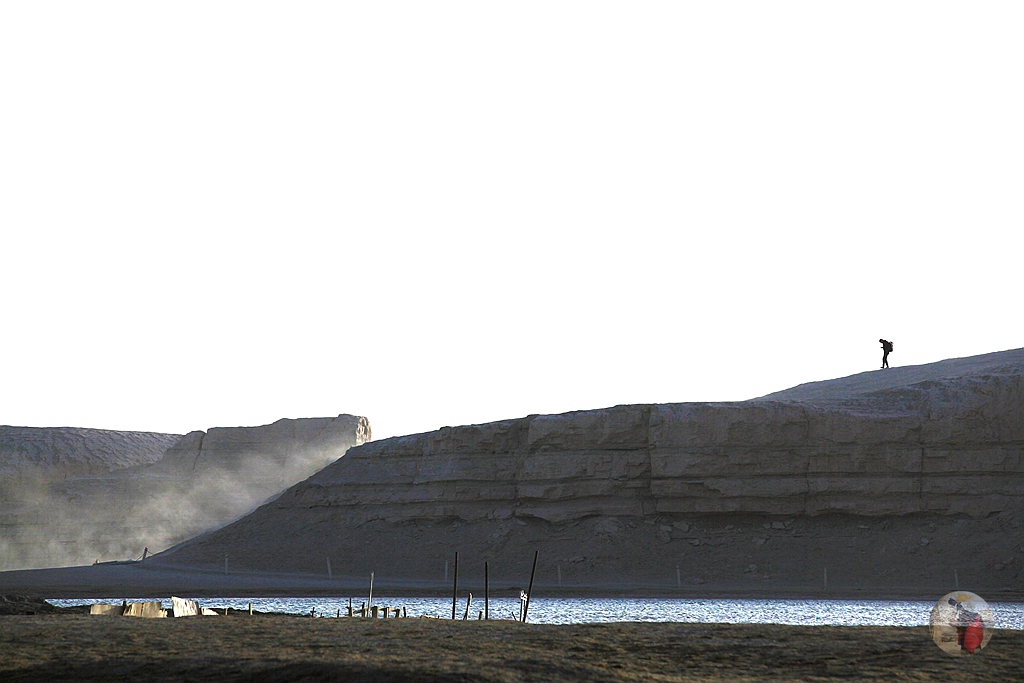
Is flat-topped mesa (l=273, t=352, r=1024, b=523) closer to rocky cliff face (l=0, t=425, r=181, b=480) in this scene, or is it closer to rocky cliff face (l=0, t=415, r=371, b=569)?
rocky cliff face (l=0, t=415, r=371, b=569)

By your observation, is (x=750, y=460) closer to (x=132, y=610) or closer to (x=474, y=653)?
(x=132, y=610)

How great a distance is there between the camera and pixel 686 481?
160 feet

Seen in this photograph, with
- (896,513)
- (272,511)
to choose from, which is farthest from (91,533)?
(896,513)

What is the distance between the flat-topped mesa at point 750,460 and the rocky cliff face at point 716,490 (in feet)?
0.20

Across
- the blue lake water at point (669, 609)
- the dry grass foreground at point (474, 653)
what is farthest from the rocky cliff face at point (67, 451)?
the dry grass foreground at point (474, 653)

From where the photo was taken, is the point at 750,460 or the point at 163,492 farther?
the point at 163,492

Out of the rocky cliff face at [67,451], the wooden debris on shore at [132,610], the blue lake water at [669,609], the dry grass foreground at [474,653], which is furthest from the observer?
the rocky cliff face at [67,451]

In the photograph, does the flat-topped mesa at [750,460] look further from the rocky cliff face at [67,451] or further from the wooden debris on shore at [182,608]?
the rocky cliff face at [67,451]

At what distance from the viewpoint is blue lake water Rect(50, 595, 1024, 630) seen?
98.7 feet

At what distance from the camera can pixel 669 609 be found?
34.8m

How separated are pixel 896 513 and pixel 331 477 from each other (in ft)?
91.0

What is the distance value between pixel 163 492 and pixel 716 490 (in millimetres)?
52682

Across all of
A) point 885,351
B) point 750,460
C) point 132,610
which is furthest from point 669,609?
point 885,351

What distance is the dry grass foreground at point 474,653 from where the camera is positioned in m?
10.3
